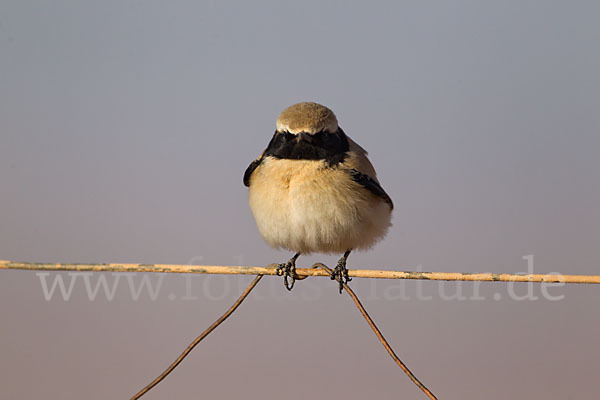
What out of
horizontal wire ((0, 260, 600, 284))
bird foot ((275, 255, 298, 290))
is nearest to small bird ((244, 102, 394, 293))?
bird foot ((275, 255, 298, 290))

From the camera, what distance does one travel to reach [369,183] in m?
3.02

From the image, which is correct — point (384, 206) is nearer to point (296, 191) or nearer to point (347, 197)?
point (347, 197)

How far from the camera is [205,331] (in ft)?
6.21

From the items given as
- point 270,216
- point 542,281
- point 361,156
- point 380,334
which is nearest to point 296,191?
point 270,216

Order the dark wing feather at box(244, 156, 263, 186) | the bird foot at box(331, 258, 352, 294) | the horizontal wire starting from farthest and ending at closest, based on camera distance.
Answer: the dark wing feather at box(244, 156, 263, 186) → the bird foot at box(331, 258, 352, 294) → the horizontal wire

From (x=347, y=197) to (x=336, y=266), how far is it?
40 cm

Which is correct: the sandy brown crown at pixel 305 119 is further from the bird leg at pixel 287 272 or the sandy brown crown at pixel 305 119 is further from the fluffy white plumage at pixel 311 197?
the bird leg at pixel 287 272

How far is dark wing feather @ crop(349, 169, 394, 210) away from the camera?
297 cm

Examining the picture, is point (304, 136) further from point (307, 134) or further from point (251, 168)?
point (251, 168)

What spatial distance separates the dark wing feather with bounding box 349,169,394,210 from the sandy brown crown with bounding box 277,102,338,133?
0.79 feet

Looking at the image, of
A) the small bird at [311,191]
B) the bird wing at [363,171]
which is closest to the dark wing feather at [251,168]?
the small bird at [311,191]

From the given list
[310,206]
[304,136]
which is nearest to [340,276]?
[310,206]

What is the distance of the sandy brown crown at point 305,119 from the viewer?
287cm

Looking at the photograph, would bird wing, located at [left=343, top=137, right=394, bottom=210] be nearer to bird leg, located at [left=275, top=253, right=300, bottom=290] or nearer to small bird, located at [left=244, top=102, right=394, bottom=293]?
small bird, located at [left=244, top=102, right=394, bottom=293]
